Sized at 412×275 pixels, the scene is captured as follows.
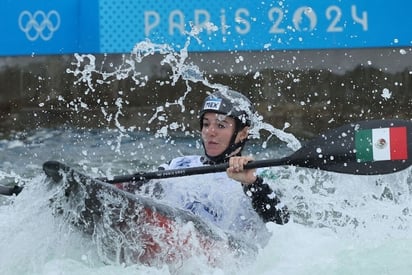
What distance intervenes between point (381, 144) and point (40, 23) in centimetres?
653

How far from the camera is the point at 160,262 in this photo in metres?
3.91

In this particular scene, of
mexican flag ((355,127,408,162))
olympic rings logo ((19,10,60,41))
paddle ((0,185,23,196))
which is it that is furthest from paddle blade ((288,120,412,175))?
olympic rings logo ((19,10,60,41))

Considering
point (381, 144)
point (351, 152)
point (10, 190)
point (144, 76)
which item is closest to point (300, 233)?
point (351, 152)

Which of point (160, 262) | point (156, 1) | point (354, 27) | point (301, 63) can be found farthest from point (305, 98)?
point (160, 262)

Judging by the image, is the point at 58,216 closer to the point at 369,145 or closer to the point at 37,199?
the point at 37,199

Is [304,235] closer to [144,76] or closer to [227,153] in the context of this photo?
[227,153]

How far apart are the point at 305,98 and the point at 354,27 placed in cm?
121

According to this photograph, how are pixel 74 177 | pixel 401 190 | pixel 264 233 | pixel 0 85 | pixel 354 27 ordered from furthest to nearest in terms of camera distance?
pixel 0 85 → pixel 354 27 → pixel 401 190 → pixel 264 233 → pixel 74 177

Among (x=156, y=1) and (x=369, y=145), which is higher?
(x=156, y=1)

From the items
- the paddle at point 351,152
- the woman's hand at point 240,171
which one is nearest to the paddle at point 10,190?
the paddle at point 351,152

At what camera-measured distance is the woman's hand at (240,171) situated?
13.1 feet

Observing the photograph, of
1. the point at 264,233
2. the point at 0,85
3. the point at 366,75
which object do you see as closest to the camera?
the point at 264,233

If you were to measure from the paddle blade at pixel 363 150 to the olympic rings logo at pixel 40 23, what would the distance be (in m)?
6.24

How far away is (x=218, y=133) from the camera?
4.37m
